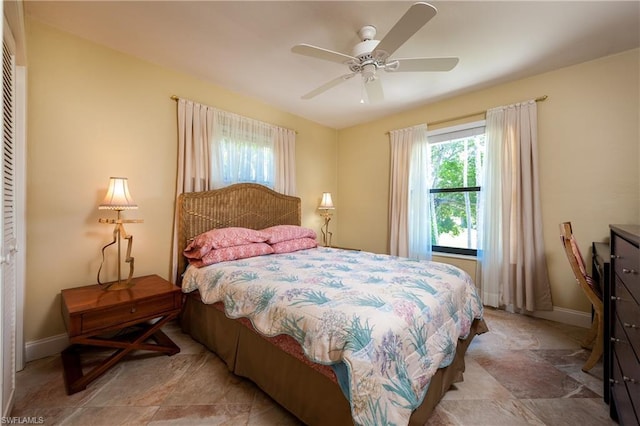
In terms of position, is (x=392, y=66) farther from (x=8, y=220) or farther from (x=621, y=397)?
(x=8, y=220)

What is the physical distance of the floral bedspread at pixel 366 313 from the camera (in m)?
1.16

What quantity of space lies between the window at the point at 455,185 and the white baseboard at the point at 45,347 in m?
4.18

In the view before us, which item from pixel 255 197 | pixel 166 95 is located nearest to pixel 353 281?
pixel 255 197

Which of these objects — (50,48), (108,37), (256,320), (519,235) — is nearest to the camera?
(256,320)

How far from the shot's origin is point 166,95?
109 inches

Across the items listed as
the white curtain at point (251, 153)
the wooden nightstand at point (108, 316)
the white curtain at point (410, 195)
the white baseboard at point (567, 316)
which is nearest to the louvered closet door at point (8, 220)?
the wooden nightstand at point (108, 316)

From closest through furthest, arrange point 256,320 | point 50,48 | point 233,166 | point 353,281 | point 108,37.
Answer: point 256,320 < point 353,281 < point 50,48 < point 108,37 < point 233,166

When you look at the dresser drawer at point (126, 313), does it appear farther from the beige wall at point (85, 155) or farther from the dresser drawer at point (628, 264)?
the dresser drawer at point (628, 264)

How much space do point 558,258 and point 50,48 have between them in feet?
16.9

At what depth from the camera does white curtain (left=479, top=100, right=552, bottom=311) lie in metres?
2.86

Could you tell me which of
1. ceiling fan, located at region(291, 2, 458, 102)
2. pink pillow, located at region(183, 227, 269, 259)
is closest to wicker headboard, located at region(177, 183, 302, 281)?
pink pillow, located at region(183, 227, 269, 259)

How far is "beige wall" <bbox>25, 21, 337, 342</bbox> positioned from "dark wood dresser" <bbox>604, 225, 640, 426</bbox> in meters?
3.41

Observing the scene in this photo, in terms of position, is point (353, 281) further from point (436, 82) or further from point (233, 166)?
point (436, 82)

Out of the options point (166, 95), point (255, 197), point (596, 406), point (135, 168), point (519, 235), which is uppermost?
point (166, 95)
